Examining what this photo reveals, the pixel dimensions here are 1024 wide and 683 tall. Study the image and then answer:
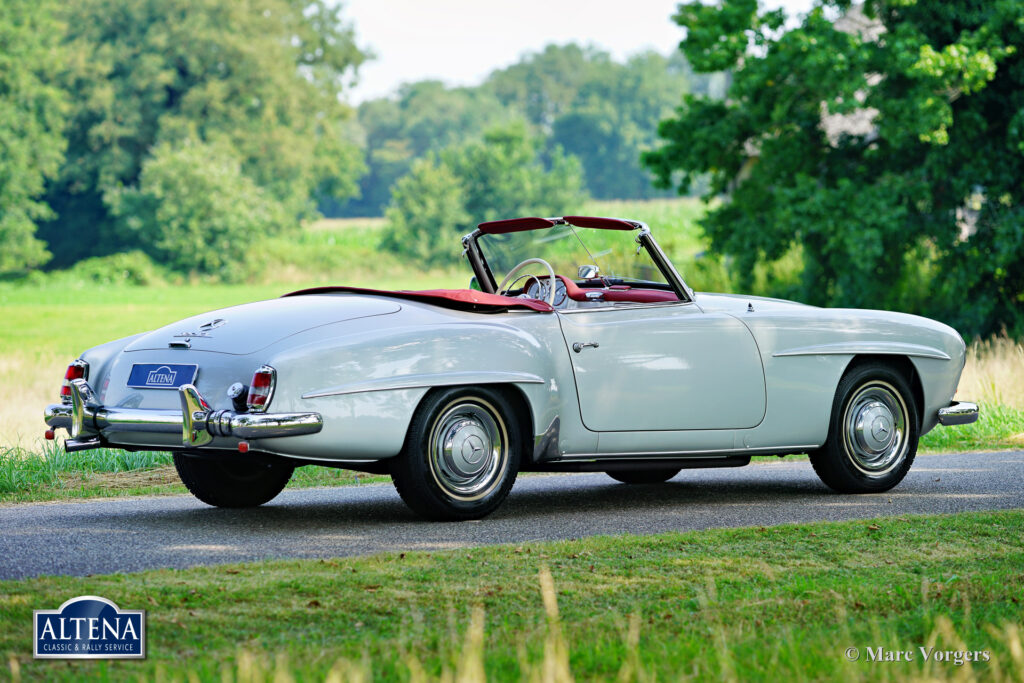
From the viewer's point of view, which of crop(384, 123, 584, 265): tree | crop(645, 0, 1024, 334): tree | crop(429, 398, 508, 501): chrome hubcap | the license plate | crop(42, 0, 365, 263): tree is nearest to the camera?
the license plate

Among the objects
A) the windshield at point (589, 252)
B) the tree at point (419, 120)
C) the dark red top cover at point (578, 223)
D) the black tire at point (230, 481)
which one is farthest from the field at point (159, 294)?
the tree at point (419, 120)

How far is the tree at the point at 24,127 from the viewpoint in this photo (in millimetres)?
54719

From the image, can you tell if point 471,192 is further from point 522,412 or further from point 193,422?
point 193,422

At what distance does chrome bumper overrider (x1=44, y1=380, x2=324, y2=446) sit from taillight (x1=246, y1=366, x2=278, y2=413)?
43 mm

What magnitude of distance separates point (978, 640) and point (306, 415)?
10.6 feet

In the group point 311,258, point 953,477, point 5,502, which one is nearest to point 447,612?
point 5,502

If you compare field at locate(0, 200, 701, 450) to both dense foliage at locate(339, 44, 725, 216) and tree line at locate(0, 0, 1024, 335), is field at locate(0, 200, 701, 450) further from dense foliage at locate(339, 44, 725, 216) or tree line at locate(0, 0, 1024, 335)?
dense foliage at locate(339, 44, 725, 216)

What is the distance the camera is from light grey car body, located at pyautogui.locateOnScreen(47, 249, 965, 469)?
651cm

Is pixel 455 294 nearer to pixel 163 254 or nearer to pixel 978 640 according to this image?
pixel 978 640

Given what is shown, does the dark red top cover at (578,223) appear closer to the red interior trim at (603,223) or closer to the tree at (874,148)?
the red interior trim at (603,223)

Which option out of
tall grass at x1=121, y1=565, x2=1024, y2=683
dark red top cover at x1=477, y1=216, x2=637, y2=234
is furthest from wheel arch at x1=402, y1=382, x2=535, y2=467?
tall grass at x1=121, y1=565, x2=1024, y2=683

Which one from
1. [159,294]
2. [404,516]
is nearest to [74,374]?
[404,516]

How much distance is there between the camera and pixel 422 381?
6.65 metres

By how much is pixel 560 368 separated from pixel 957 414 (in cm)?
300
